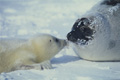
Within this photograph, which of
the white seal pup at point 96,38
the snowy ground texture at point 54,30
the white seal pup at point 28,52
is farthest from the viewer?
the white seal pup at point 96,38

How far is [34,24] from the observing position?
721cm

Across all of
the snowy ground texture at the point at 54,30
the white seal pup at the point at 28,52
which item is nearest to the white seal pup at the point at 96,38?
the snowy ground texture at the point at 54,30

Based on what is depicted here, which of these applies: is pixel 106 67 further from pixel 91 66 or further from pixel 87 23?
pixel 87 23

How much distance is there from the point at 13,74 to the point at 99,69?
99 cm

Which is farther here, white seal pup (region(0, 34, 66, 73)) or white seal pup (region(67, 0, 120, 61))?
white seal pup (region(67, 0, 120, 61))

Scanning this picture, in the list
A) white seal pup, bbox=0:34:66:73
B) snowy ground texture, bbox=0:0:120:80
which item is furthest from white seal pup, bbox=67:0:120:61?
white seal pup, bbox=0:34:66:73

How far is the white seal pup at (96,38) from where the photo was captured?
11.6 ft

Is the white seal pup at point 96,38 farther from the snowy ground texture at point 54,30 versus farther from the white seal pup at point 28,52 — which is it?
the white seal pup at point 28,52

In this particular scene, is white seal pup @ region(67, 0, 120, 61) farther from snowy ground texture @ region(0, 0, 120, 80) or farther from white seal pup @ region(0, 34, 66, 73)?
white seal pup @ region(0, 34, 66, 73)

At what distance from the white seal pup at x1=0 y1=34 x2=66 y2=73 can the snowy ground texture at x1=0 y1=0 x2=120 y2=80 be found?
163 millimetres

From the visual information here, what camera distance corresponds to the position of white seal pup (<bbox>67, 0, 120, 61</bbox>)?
3.53 m

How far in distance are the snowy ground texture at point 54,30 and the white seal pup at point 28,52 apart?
0.16m

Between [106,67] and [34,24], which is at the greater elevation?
[34,24]

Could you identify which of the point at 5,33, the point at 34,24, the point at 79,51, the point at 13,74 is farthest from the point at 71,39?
the point at 34,24
